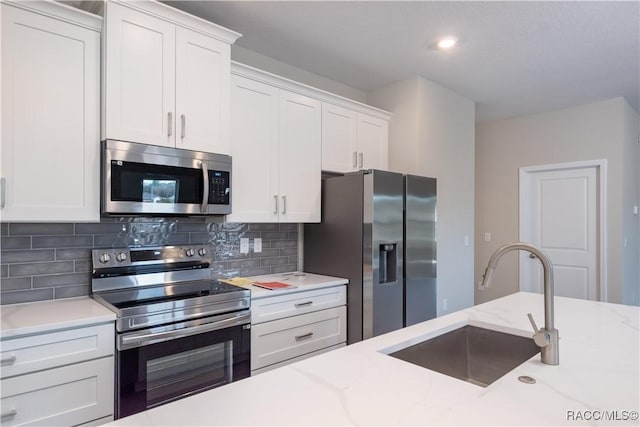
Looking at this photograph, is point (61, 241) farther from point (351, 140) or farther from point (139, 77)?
point (351, 140)

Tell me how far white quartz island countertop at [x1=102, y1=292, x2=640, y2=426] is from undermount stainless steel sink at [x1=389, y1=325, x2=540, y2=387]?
0.52 ft

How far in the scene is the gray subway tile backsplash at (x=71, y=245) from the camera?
1.86 meters

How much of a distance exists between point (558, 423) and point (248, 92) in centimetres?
235

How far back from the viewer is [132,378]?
1.70m

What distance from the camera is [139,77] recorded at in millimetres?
1962

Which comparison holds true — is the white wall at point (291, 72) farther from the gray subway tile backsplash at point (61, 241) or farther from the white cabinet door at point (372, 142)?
the gray subway tile backsplash at point (61, 241)

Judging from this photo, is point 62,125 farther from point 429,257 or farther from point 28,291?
point 429,257

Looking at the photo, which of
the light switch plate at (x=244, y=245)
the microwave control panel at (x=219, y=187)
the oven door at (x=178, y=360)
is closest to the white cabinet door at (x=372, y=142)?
the light switch plate at (x=244, y=245)

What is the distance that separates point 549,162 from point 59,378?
16.1 ft

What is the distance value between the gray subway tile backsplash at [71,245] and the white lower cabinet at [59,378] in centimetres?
53

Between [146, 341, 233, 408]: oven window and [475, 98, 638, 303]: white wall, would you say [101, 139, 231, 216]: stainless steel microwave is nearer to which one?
[146, 341, 233, 408]: oven window

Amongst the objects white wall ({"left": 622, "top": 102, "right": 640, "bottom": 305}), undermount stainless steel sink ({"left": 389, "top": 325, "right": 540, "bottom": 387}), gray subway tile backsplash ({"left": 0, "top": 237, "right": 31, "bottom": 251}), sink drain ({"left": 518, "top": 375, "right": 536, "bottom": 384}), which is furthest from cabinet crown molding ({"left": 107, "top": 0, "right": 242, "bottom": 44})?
white wall ({"left": 622, "top": 102, "right": 640, "bottom": 305})

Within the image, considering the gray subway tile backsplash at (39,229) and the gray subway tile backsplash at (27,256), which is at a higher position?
the gray subway tile backsplash at (39,229)

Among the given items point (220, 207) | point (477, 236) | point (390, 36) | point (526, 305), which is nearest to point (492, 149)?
point (477, 236)
